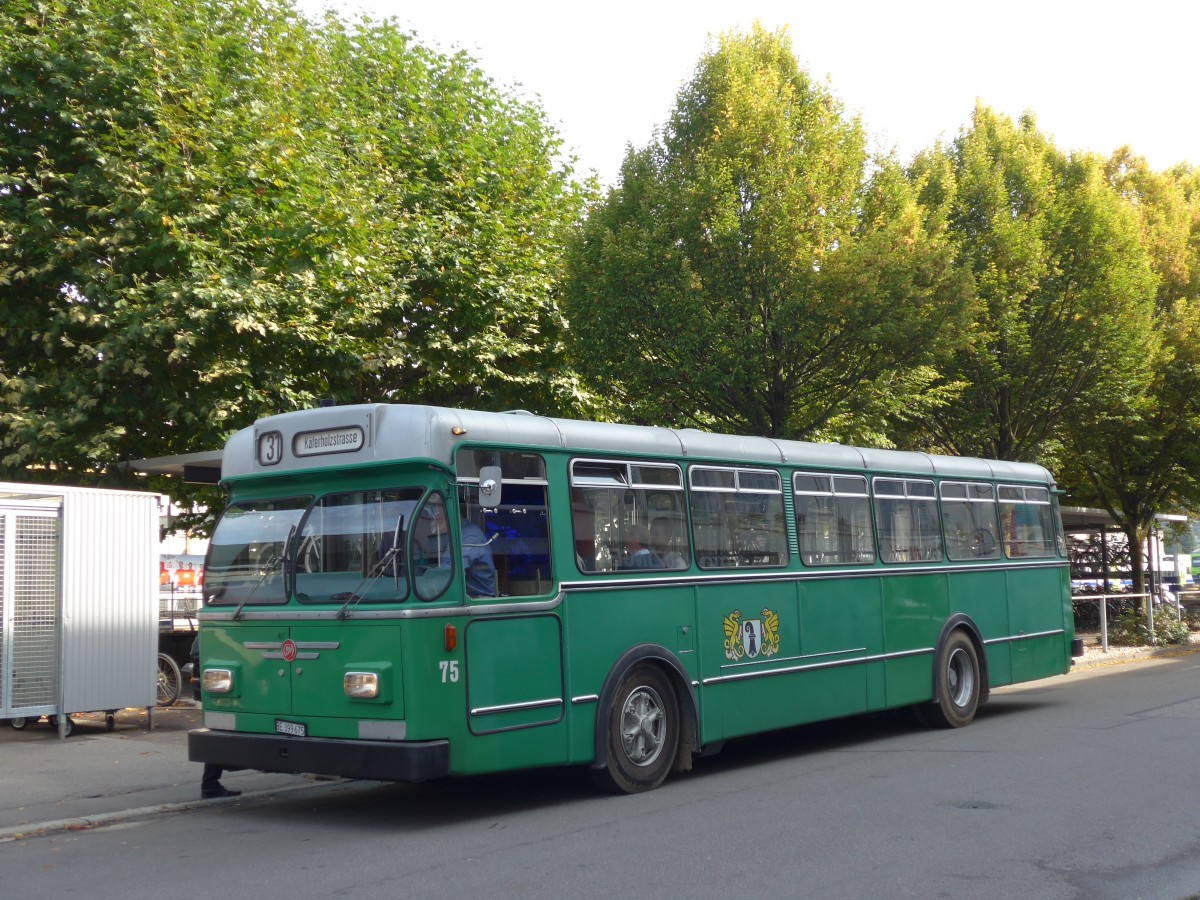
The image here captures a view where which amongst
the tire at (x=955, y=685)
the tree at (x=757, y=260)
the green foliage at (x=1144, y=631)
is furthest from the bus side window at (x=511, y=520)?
the green foliage at (x=1144, y=631)

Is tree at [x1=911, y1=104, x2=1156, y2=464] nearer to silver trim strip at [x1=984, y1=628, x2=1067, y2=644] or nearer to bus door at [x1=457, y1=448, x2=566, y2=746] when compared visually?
silver trim strip at [x1=984, y1=628, x2=1067, y2=644]

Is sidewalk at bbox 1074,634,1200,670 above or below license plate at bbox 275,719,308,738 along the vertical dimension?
below

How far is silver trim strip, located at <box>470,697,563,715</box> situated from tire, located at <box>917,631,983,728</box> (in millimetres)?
6115

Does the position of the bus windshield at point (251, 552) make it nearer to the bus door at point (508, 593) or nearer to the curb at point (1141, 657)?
the bus door at point (508, 593)

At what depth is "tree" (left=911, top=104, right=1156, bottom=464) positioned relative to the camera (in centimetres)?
2198

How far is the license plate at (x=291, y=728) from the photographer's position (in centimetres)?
884

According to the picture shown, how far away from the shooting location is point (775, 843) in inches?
307

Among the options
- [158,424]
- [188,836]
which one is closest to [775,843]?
[188,836]

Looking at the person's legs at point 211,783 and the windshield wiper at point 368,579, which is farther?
the person's legs at point 211,783

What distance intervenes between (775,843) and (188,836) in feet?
13.0

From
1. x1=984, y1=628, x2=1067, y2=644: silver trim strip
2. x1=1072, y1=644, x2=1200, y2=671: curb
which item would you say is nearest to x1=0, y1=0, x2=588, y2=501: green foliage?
x1=984, y1=628, x2=1067, y2=644: silver trim strip

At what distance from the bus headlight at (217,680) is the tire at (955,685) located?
7.77 meters

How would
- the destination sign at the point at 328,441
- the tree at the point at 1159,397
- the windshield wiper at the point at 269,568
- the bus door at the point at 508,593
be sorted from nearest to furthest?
the bus door at the point at 508,593
the destination sign at the point at 328,441
the windshield wiper at the point at 269,568
the tree at the point at 1159,397

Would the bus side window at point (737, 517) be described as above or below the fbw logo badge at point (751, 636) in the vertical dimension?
above
